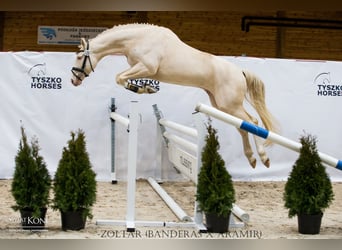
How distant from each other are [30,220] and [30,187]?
17 centimetres

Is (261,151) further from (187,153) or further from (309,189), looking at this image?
(309,189)

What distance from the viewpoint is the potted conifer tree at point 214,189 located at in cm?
293

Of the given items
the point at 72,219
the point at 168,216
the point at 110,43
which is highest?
the point at 110,43

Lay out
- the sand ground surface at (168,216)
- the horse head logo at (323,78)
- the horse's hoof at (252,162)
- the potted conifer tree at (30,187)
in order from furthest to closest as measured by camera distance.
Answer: the horse head logo at (323,78) → the horse's hoof at (252,162) → the sand ground surface at (168,216) → the potted conifer tree at (30,187)

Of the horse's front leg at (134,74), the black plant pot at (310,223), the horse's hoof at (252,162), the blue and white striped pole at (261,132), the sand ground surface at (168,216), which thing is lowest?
the sand ground surface at (168,216)

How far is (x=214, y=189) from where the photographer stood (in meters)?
2.93

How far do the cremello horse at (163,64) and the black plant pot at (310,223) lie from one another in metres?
1.32

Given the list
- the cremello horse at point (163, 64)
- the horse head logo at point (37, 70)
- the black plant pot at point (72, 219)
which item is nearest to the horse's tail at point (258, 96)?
the cremello horse at point (163, 64)

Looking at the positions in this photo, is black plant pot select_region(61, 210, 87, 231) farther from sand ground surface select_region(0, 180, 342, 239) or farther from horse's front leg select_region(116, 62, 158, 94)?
horse's front leg select_region(116, 62, 158, 94)

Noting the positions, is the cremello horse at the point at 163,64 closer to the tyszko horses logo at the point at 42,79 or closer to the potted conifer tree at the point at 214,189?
the tyszko horses logo at the point at 42,79

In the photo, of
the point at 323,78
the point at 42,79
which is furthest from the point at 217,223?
the point at 323,78

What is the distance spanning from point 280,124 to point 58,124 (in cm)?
202

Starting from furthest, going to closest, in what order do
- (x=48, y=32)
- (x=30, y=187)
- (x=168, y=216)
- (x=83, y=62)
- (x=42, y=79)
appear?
1. (x=48, y=32)
2. (x=42, y=79)
3. (x=83, y=62)
4. (x=168, y=216)
5. (x=30, y=187)

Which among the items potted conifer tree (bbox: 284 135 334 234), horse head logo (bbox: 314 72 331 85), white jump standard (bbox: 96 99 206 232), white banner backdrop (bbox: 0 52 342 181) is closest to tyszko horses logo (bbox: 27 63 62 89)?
white banner backdrop (bbox: 0 52 342 181)
